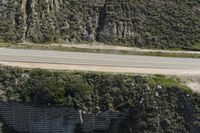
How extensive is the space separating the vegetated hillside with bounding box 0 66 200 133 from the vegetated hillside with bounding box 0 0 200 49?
8606mm

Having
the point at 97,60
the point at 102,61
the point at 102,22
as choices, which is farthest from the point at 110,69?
the point at 102,22

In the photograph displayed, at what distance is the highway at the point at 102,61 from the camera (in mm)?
47469

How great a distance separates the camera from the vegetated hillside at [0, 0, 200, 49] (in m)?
53.0

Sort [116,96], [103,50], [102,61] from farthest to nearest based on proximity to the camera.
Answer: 1. [103,50]
2. [102,61]
3. [116,96]

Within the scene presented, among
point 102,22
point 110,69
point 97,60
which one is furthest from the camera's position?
point 102,22

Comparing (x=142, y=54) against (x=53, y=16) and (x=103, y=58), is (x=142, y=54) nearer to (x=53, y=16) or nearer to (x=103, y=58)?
(x=103, y=58)

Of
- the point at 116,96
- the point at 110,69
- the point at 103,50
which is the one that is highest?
the point at 103,50

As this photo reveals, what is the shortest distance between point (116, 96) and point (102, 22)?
13.0m

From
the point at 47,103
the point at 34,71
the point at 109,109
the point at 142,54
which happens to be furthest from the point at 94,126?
the point at 142,54

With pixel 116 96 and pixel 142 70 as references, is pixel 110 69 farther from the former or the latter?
pixel 116 96

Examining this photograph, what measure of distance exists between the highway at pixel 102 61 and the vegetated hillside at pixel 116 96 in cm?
218

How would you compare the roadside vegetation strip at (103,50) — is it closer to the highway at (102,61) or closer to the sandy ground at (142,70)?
the highway at (102,61)

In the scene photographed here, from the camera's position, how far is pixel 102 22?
180 ft

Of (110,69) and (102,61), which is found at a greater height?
(102,61)
